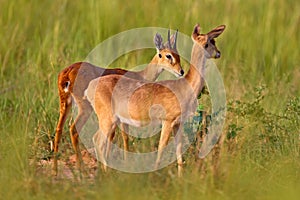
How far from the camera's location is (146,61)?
8.62 m

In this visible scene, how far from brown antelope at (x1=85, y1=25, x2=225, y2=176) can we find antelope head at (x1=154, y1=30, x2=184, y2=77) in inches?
25.6

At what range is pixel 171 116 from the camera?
5.88 metres

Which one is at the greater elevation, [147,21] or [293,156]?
[147,21]

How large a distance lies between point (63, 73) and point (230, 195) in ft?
7.21

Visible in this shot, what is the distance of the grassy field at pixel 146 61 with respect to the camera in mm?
4930

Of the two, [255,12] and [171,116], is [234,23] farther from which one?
[171,116]

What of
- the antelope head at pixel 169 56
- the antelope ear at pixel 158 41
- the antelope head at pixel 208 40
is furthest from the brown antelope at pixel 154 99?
the antelope ear at pixel 158 41

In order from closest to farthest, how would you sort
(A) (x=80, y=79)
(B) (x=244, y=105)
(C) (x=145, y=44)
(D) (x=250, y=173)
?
(D) (x=250, y=173)
(A) (x=80, y=79)
(B) (x=244, y=105)
(C) (x=145, y=44)

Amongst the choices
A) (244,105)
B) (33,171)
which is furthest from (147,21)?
(33,171)

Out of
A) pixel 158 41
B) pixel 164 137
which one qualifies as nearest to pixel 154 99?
pixel 164 137

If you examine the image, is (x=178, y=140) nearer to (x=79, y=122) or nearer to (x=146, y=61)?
(x=79, y=122)

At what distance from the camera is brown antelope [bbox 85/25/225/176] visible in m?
5.89

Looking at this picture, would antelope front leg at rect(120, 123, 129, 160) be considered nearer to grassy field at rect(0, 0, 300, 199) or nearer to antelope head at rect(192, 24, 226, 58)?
grassy field at rect(0, 0, 300, 199)

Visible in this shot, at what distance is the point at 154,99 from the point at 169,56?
37.6 inches
